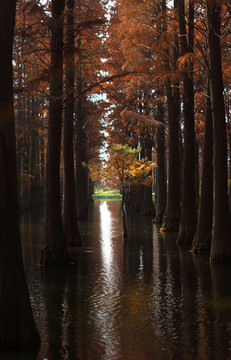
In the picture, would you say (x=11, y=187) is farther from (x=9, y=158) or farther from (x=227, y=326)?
(x=227, y=326)

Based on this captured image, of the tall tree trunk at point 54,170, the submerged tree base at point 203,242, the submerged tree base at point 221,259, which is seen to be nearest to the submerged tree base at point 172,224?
the submerged tree base at point 203,242

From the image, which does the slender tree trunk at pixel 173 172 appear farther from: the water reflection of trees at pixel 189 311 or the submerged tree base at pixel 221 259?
the submerged tree base at pixel 221 259

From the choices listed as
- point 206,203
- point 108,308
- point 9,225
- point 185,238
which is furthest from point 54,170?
point 9,225

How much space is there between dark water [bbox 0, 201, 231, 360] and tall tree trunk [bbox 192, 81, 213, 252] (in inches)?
28.9

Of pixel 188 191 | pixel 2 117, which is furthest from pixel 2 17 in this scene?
pixel 188 191

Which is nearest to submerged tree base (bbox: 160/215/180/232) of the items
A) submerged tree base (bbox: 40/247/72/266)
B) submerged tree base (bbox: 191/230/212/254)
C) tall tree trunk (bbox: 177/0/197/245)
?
tall tree trunk (bbox: 177/0/197/245)

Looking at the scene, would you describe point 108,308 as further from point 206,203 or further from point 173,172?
point 173,172

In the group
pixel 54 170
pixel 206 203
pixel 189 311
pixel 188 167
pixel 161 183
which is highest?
pixel 188 167

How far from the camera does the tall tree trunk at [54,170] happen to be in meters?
13.3

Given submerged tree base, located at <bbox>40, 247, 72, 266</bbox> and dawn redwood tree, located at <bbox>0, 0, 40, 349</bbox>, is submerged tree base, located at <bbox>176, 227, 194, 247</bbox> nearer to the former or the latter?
submerged tree base, located at <bbox>40, 247, 72, 266</bbox>

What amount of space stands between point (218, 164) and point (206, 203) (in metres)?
2.33

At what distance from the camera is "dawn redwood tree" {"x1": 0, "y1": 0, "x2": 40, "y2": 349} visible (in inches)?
235

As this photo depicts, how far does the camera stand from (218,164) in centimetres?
1339

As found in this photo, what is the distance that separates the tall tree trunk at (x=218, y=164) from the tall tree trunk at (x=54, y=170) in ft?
15.5
